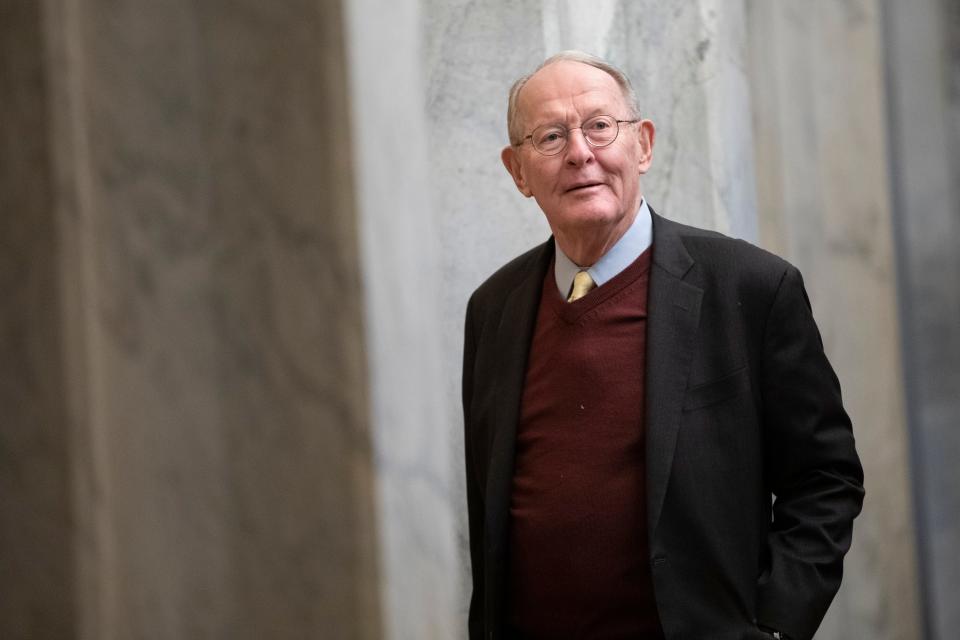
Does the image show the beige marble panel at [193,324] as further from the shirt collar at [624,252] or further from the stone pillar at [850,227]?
the stone pillar at [850,227]

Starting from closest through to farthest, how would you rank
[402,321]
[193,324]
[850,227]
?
1. [402,321]
2. [193,324]
3. [850,227]

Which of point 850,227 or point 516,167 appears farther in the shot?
point 850,227

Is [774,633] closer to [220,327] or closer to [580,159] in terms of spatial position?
[580,159]

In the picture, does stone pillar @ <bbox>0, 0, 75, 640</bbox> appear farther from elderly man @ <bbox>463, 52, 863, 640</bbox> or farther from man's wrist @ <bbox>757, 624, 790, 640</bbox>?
man's wrist @ <bbox>757, 624, 790, 640</bbox>

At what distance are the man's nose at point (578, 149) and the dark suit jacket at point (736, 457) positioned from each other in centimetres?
23

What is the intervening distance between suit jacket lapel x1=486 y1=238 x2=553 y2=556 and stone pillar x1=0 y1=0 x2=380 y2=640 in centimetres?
44

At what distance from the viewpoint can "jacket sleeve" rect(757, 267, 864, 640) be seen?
2482mm

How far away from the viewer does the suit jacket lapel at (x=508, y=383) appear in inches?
105

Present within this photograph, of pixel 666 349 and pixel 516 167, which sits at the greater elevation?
pixel 516 167

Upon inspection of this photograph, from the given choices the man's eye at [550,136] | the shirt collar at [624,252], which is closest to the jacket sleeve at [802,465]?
the shirt collar at [624,252]

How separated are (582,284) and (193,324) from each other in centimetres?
81

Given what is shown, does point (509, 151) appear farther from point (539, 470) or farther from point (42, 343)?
point (42, 343)

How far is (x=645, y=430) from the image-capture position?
2.48 m

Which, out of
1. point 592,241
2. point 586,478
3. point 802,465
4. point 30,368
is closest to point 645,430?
point 586,478
